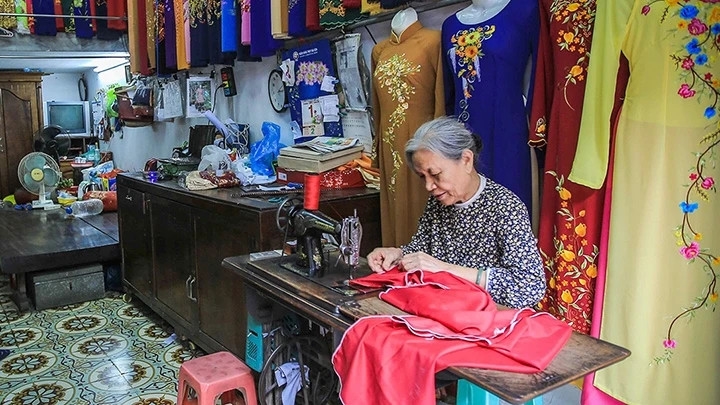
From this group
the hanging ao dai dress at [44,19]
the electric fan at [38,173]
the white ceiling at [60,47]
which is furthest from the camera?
the white ceiling at [60,47]

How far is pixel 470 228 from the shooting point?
1866 mm

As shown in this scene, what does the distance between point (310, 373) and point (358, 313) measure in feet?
2.63

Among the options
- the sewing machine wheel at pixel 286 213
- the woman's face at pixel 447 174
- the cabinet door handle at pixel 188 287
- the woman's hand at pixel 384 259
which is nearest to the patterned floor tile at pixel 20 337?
the cabinet door handle at pixel 188 287

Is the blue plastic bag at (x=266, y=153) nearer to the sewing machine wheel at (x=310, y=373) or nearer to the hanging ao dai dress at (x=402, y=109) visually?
the hanging ao dai dress at (x=402, y=109)

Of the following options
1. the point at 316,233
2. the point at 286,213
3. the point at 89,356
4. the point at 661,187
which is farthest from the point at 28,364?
the point at 661,187

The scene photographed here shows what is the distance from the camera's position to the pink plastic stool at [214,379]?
2.09m

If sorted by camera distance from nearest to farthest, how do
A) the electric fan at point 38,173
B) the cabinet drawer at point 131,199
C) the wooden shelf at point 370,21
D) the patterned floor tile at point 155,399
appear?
the wooden shelf at point 370,21, the patterned floor tile at point 155,399, the cabinet drawer at point 131,199, the electric fan at point 38,173

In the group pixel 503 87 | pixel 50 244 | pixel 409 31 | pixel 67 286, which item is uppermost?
pixel 409 31

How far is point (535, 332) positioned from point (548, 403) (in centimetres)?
112

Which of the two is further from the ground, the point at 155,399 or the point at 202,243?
the point at 202,243

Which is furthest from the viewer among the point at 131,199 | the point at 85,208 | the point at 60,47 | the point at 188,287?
the point at 60,47

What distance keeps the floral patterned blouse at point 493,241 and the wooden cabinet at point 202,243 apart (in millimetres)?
811

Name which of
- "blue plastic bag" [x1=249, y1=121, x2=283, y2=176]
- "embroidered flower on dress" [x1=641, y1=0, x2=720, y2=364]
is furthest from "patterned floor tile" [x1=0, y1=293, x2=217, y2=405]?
"embroidered flower on dress" [x1=641, y1=0, x2=720, y2=364]

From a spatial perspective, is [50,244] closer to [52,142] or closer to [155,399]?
[155,399]
